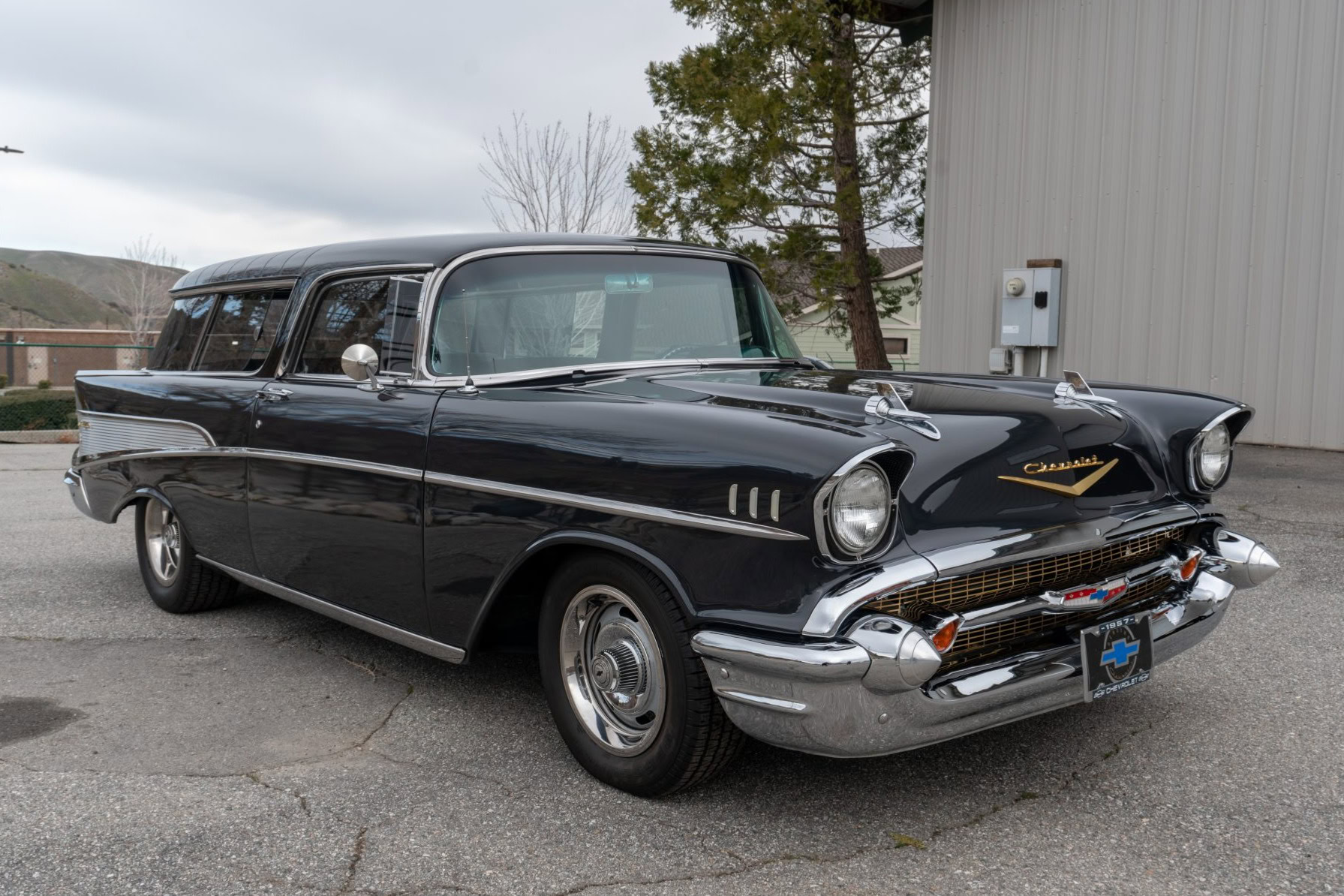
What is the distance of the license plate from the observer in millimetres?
2750

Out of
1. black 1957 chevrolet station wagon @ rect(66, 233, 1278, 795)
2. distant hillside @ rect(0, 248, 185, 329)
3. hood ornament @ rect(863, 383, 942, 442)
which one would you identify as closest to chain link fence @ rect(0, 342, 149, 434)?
black 1957 chevrolet station wagon @ rect(66, 233, 1278, 795)

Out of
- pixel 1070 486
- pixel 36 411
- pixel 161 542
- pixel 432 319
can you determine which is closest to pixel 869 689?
pixel 1070 486

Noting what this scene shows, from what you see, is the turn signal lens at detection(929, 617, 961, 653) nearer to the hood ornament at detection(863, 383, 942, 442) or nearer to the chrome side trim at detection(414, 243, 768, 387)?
the hood ornament at detection(863, 383, 942, 442)

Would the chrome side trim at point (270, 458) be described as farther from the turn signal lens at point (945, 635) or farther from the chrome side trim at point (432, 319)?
the turn signal lens at point (945, 635)

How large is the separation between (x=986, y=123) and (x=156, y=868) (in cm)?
1067

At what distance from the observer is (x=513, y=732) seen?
11.2 ft

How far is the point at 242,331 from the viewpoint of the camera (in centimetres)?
455

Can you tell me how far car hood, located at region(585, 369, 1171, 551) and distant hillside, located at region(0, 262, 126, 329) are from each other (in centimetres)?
8977

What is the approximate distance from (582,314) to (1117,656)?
6.20 ft

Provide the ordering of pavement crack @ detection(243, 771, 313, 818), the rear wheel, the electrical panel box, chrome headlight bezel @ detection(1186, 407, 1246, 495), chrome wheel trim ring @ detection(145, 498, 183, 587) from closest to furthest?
pavement crack @ detection(243, 771, 313, 818) → chrome headlight bezel @ detection(1186, 407, 1246, 495) → the rear wheel → chrome wheel trim ring @ detection(145, 498, 183, 587) → the electrical panel box

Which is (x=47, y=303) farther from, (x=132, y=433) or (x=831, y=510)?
(x=831, y=510)

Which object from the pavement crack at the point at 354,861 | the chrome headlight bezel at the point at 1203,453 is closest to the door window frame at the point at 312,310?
the pavement crack at the point at 354,861

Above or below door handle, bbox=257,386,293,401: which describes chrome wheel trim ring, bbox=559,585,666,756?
below

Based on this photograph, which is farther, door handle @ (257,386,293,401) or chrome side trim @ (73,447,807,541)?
door handle @ (257,386,293,401)
